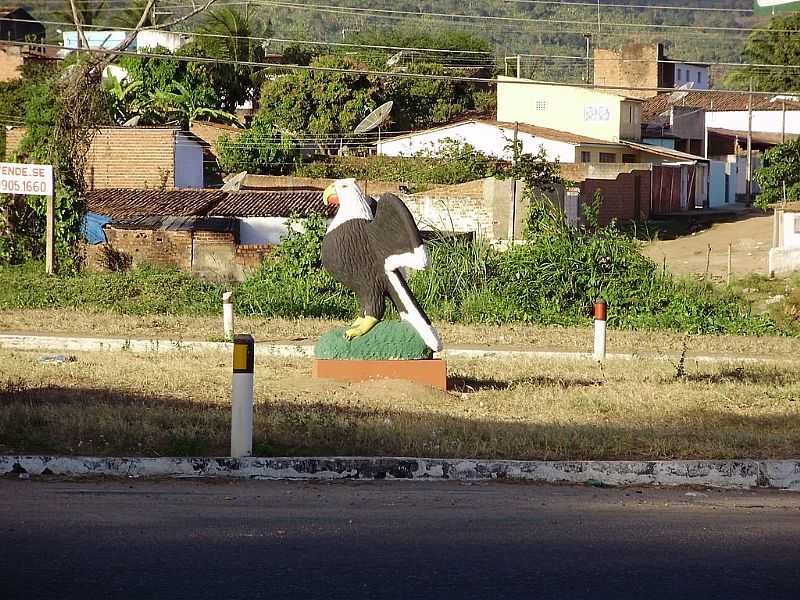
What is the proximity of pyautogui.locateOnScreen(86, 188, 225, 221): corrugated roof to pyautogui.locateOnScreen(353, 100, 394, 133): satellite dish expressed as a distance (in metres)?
19.4

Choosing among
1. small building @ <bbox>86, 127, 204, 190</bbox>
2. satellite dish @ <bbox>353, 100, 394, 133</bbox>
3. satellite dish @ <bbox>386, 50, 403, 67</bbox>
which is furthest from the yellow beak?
satellite dish @ <bbox>386, 50, 403, 67</bbox>

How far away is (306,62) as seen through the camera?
6606cm

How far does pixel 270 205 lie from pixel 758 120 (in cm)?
5788

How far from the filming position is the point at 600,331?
1839 cm

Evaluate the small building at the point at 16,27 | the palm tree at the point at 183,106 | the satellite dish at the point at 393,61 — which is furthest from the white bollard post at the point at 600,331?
the small building at the point at 16,27

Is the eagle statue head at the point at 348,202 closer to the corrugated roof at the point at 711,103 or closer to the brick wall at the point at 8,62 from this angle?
the brick wall at the point at 8,62

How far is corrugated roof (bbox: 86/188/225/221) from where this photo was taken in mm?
33688

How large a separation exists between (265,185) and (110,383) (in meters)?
31.6

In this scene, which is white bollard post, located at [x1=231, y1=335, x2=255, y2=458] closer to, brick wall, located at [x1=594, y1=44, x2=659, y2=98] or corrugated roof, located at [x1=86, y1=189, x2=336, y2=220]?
corrugated roof, located at [x1=86, y1=189, x2=336, y2=220]

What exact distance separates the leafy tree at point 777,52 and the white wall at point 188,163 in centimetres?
5000

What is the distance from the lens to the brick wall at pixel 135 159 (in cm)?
4075

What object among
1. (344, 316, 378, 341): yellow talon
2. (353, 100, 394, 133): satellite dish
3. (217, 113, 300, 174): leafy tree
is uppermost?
(353, 100, 394, 133): satellite dish

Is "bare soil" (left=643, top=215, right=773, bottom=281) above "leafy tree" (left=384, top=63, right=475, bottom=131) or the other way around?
the other way around

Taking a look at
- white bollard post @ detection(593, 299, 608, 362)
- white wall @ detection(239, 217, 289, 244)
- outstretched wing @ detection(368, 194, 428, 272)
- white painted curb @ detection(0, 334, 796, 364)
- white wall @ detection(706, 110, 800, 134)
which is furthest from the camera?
white wall @ detection(706, 110, 800, 134)
